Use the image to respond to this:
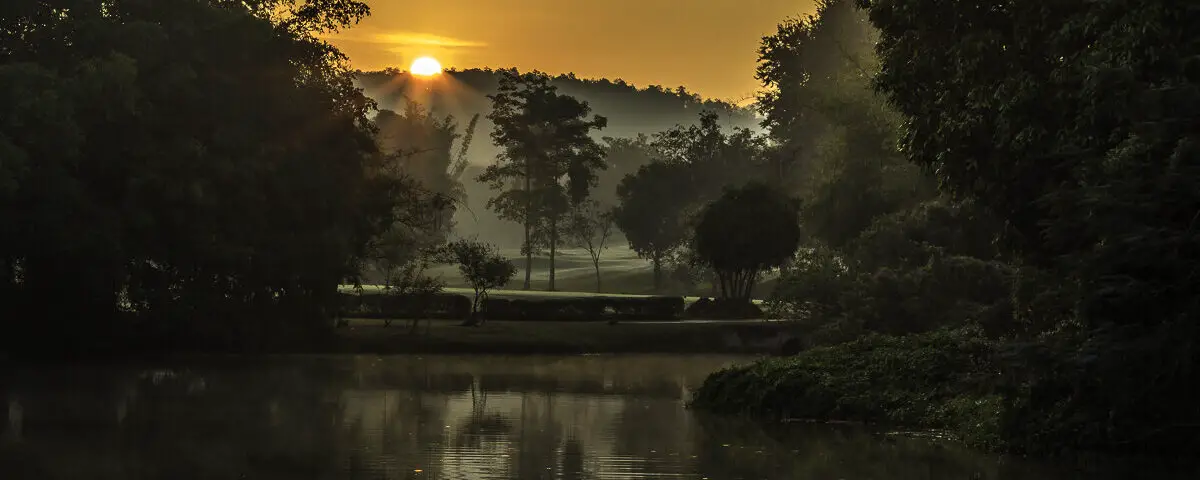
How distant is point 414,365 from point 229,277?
8.44 m

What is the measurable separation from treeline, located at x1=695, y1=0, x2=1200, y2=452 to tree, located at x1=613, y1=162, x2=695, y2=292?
81787mm

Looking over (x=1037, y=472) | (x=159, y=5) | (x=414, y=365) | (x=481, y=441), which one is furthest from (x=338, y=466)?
Result: (x=159, y=5)

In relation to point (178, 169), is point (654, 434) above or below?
below

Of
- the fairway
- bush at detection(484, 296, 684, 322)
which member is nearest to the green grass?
the fairway

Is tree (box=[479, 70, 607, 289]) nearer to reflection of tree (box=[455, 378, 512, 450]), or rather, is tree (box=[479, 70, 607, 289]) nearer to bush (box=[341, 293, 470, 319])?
bush (box=[341, 293, 470, 319])

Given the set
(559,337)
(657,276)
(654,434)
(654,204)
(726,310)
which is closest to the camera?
(654,434)

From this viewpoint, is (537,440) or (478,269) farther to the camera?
(478,269)

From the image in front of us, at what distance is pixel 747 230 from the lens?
7581 cm

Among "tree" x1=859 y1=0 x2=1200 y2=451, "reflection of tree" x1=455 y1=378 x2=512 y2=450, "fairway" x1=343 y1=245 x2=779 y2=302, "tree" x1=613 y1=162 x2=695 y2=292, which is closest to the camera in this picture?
"tree" x1=859 y1=0 x2=1200 y2=451

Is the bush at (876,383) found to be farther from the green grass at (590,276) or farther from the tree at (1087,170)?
the green grass at (590,276)

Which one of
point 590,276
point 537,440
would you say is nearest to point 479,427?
point 537,440

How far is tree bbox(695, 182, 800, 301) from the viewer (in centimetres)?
7562

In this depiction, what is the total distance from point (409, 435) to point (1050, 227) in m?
11.8

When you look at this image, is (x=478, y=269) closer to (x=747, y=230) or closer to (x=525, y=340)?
(x=525, y=340)
